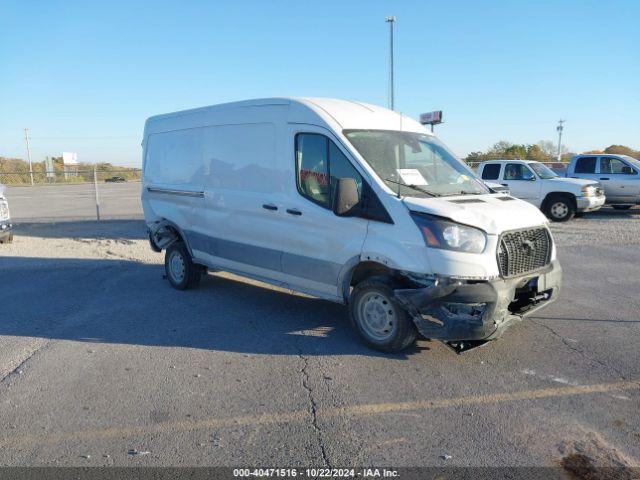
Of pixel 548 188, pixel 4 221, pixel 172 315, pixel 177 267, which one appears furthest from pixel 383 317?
pixel 548 188

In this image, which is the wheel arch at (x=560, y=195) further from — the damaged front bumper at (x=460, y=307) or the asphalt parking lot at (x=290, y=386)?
the damaged front bumper at (x=460, y=307)

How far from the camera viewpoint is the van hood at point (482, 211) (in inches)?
181

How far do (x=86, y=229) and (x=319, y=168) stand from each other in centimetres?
1080

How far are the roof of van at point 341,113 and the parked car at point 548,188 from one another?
35.9 feet

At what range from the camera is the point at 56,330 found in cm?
596

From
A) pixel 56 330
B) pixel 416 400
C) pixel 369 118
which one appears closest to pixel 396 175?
pixel 369 118

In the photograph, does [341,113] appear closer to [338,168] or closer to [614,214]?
[338,168]

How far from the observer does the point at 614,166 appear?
1705 cm

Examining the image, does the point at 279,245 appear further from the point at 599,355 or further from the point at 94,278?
the point at 94,278

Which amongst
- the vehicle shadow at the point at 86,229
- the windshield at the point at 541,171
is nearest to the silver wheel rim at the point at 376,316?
the vehicle shadow at the point at 86,229

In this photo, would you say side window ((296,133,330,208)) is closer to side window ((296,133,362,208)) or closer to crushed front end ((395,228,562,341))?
side window ((296,133,362,208))

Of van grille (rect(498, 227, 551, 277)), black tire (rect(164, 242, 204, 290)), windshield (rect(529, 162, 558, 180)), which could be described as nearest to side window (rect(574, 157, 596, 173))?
windshield (rect(529, 162, 558, 180))

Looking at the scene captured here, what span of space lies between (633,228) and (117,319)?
13.1m

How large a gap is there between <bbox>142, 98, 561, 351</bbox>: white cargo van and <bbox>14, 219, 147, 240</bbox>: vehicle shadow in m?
6.75
